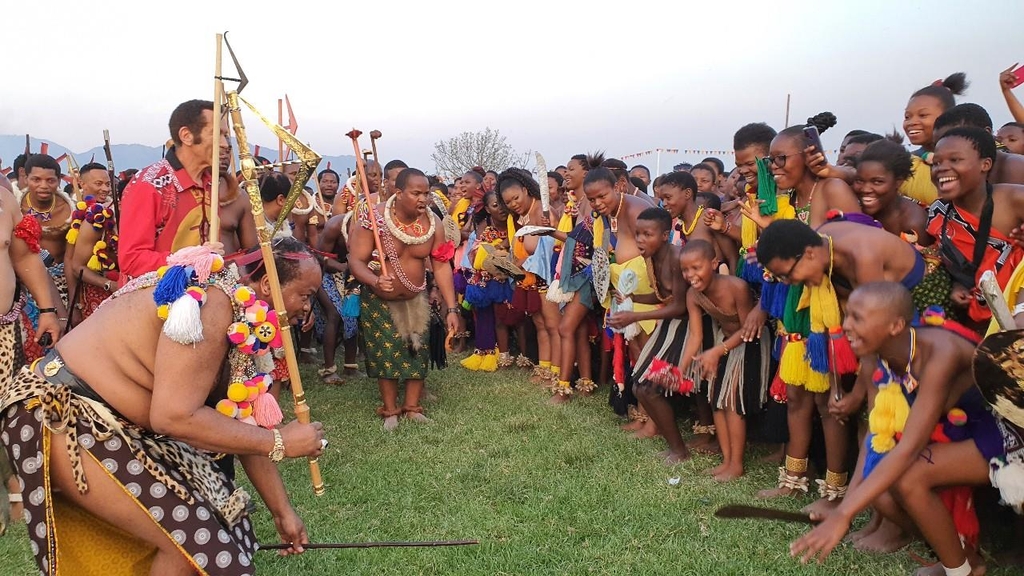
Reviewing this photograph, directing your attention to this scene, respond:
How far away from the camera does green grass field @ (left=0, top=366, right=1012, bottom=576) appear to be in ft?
11.9

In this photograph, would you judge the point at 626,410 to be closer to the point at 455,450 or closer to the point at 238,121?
the point at 455,450

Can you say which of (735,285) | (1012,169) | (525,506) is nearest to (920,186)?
(1012,169)

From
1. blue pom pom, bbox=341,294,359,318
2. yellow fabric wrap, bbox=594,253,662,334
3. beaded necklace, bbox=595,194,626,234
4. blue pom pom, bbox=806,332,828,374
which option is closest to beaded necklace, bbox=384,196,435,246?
blue pom pom, bbox=341,294,359,318

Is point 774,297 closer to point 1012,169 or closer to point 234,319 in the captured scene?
point 1012,169

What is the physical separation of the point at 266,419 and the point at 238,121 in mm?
1293

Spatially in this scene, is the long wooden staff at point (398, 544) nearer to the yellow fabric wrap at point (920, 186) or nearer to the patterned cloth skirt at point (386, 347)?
the patterned cloth skirt at point (386, 347)

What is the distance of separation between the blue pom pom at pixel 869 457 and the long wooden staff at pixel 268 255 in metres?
2.44

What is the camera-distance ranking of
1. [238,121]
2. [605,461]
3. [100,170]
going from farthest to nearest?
1. [100,170]
2. [605,461]
3. [238,121]

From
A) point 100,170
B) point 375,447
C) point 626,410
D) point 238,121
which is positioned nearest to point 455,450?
point 375,447

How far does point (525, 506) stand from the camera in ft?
14.1

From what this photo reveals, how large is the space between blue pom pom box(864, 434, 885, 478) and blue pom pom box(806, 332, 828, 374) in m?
0.61

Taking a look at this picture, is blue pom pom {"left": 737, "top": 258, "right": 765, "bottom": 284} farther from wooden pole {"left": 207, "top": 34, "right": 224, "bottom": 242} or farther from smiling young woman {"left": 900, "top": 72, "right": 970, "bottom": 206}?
wooden pole {"left": 207, "top": 34, "right": 224, "bottom": 242}

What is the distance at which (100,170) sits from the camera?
725 centimetres

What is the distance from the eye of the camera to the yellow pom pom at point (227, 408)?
9.40 ft
